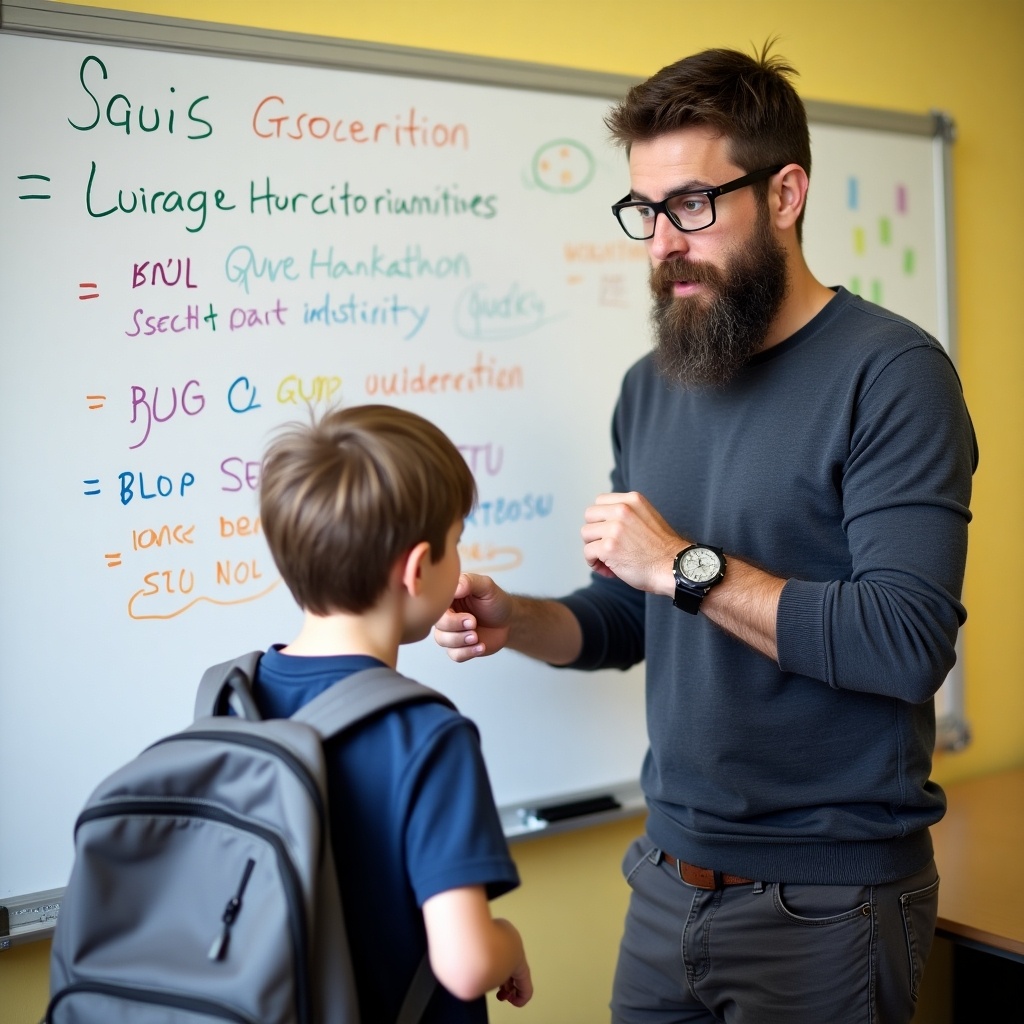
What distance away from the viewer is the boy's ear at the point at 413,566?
39.9 inches

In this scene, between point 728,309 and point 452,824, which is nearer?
point 452,824

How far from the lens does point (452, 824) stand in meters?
0.93

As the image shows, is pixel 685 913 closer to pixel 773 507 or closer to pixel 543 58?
pixel 773 507

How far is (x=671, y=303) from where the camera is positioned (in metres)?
1.55

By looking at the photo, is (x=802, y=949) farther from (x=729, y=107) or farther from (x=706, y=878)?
(x=729, y=107)

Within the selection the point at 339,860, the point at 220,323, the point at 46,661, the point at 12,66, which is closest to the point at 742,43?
the point at 220,323

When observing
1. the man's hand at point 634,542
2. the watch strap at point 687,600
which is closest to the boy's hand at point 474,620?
the man's hand at point 634,542

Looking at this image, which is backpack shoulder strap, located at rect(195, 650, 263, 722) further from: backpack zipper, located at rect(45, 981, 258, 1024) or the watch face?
the watch face

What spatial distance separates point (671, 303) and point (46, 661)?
1.06m

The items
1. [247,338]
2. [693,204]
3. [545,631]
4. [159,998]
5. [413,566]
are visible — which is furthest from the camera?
[247,338]

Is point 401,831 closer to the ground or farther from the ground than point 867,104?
closer to the ground

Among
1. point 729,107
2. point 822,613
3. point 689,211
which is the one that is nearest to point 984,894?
point 822,613

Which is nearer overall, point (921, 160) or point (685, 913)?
point (685, 913)

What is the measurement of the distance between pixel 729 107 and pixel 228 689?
1010 mm
